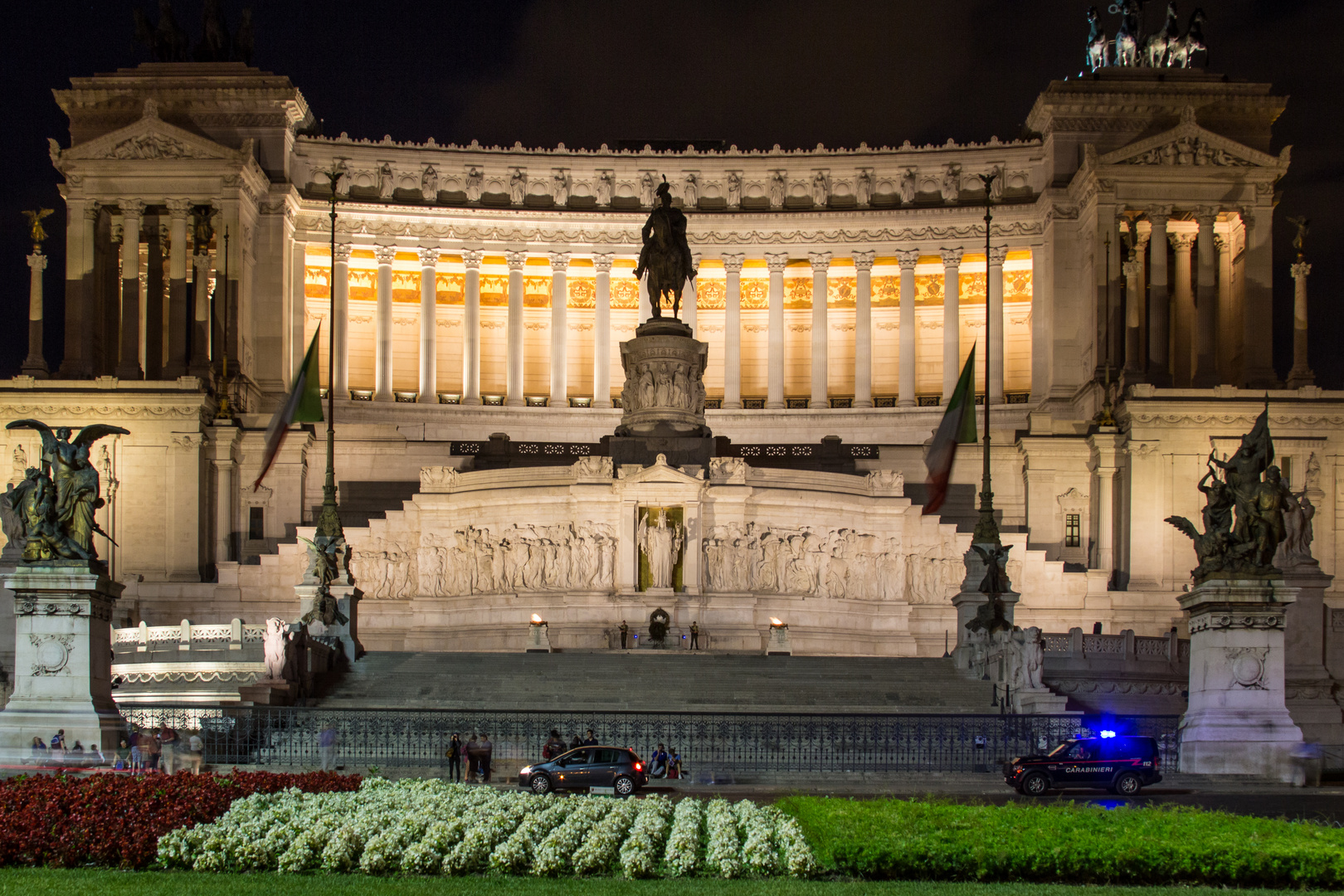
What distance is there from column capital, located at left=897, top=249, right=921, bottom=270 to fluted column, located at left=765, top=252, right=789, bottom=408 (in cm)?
558

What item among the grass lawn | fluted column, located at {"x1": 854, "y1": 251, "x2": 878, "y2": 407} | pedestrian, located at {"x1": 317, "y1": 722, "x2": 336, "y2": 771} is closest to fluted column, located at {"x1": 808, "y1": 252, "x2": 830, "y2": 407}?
fluted column, located at {"x1": 854, "y1": 251, "x2": 878, "y2": 407}

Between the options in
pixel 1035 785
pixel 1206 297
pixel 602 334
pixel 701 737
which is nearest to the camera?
pixel 1035 785

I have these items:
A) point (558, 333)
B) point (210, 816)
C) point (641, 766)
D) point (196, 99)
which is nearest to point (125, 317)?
point (196, 99)

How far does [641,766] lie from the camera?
1255 inches

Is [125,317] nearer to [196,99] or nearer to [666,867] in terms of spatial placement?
[196,99]

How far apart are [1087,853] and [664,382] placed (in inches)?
1552

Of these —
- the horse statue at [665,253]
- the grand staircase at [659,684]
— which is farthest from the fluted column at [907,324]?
the grand staircase at [659,684]

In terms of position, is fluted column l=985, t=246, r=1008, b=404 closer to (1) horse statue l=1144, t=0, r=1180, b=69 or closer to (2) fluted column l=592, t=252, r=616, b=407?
(1) horse statue l=1144, t=0, r=1180, b=69

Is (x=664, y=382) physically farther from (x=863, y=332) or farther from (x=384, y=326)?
(x=384, y=326)

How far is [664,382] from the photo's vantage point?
59.3m

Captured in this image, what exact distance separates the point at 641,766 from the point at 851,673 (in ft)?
43.0

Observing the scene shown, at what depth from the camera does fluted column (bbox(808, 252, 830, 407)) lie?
275 feet

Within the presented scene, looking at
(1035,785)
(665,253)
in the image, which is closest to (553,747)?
(1035,785)

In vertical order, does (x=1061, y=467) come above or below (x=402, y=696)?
above
